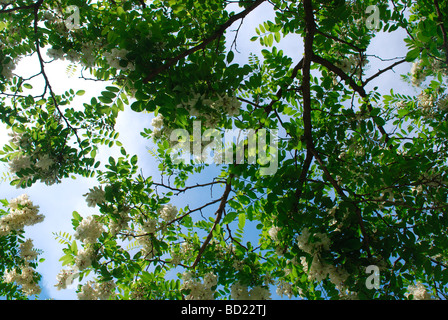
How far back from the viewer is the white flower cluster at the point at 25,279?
14.2 ft

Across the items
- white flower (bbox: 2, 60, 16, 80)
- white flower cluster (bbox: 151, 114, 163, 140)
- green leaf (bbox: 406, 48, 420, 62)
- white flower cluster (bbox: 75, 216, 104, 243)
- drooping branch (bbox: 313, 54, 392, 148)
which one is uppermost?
drooping branch (bbox: 313, 54, 392, 148)

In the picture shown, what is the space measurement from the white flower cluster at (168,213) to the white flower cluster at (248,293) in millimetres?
1175

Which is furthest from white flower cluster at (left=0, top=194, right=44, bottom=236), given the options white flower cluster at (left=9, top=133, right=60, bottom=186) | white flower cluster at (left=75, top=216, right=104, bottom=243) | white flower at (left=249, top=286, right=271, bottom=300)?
white flower at (left=249, top=286, right=271, bottom=300)

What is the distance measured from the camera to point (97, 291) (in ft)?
9.50

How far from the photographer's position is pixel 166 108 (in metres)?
2.26

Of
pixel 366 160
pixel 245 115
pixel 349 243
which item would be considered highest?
pixel 245 115

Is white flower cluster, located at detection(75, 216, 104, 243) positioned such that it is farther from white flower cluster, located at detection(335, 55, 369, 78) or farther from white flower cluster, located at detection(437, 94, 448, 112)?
white flower cluster, located at detection(437, 94, 448, 112)

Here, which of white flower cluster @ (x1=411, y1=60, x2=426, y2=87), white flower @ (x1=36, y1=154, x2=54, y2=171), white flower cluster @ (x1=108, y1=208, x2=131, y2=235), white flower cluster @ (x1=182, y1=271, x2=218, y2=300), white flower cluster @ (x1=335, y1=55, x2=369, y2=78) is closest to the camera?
white flower cluster @ (x1=182, y1=271, x2=218, y2=300)

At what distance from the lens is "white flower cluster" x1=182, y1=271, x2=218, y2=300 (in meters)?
2.61

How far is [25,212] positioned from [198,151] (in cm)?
299

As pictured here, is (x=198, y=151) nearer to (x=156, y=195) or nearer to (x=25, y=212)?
(x=156, y=195)

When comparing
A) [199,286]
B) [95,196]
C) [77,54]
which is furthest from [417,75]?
[95,196]

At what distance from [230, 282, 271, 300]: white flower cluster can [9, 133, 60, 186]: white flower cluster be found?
2299 mm
